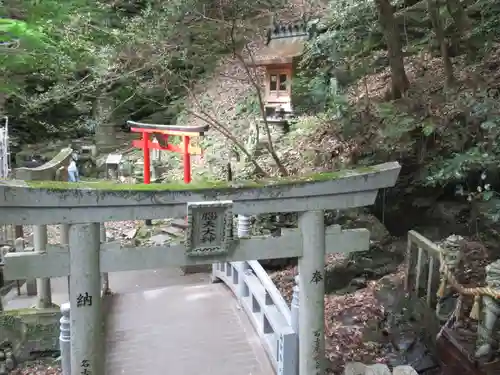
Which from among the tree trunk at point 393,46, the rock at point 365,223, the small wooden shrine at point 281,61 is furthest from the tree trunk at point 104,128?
the rock at point 365,223

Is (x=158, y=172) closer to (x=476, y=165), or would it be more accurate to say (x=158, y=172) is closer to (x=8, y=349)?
(x=8, y=349)

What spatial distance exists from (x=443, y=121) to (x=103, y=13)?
13.1 metres

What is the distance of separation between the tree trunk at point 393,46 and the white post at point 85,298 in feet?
26.1

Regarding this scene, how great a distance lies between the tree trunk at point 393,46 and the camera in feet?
33.1

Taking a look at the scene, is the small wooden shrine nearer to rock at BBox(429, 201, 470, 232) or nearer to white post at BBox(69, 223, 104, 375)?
rock at BBox(429, 201, 470, 232)

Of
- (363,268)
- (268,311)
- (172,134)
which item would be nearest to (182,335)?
(268,311)

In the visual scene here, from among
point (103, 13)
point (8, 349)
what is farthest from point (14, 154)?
point (8, 349)

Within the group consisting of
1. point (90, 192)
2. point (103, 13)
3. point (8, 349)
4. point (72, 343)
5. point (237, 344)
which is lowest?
point (8, 349)

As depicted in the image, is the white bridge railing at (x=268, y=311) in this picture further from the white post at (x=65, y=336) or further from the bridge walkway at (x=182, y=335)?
the white post at (x=65, y=336)

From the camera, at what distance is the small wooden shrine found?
1169 cm

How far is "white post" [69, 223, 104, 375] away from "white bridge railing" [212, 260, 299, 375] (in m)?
1.78

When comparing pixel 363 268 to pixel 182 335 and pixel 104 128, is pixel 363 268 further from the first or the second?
pixel 104 128

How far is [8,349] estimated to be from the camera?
25.5 feet

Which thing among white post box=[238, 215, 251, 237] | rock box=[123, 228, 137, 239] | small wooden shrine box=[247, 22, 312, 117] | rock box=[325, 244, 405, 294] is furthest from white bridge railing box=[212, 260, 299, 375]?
small wooden shrine box=[247, 22, 312, 117]
